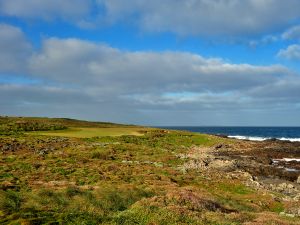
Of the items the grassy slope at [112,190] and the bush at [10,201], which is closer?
the grassy slope at [112,190]

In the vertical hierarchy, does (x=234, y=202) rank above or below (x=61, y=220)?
below

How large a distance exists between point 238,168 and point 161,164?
1139 centimetres

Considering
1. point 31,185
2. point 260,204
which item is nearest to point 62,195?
point 31,185

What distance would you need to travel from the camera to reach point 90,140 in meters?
75.0

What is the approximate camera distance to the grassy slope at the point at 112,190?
55.1 ft

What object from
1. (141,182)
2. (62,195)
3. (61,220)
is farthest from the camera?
(141,182)

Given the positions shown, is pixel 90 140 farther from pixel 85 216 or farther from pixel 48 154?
pixel 85 216

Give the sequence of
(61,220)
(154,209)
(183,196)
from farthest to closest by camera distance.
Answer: (183,196)
(154,209)
(61,220)

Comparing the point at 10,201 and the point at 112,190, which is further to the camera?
the point at 112,190

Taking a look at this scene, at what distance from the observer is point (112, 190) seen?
27.5m

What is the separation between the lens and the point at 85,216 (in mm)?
15383

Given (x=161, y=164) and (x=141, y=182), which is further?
(x=161, y=164)

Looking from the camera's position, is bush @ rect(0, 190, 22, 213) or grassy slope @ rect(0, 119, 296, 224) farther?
bush @ rect(0, 190, 22, 213)

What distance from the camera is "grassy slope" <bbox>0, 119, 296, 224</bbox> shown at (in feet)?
55.1
